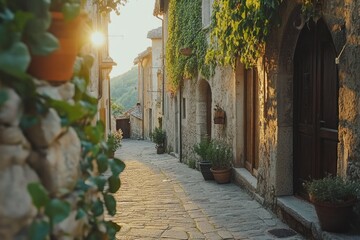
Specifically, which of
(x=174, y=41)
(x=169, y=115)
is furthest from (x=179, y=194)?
(x=169, y=115)

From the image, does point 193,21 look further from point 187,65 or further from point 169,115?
point 169,115

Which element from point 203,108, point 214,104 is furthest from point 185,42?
point 214,104

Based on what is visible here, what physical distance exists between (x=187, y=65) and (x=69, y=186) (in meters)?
10.1

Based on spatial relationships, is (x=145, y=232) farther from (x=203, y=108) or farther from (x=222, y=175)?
(x=203, y=108)

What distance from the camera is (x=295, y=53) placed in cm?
558

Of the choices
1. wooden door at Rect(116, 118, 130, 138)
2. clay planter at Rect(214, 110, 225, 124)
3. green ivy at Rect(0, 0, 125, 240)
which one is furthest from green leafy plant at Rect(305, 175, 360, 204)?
wooden door at Rect(116, 118, 130, 138)

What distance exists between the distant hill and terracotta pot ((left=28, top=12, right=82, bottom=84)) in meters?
77.0

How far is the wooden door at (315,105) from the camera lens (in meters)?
4.71

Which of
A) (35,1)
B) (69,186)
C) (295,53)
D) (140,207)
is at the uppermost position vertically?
(295,53)

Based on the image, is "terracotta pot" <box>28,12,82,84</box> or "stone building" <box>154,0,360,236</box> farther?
"stone building" <box>154,0,360,236</box>

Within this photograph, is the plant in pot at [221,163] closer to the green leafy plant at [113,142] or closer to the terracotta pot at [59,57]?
the green leafy plant at [113,142]

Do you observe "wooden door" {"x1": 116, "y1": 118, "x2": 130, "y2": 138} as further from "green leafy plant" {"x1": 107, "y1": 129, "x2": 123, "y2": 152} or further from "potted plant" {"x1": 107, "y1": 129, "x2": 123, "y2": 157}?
"potted plant" {"x1": 107, "y1": 129, "x2": 123, "y2": 157}

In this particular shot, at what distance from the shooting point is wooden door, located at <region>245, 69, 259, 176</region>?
7414 mm

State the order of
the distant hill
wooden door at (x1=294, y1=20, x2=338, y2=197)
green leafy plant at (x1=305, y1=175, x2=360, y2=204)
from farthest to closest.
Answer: the distant hill < wooden door at (x1=294, y1=20, x2=338, y2=197) < green leafy plant at (x1=305, y1=175, x2=360, y2=204)
